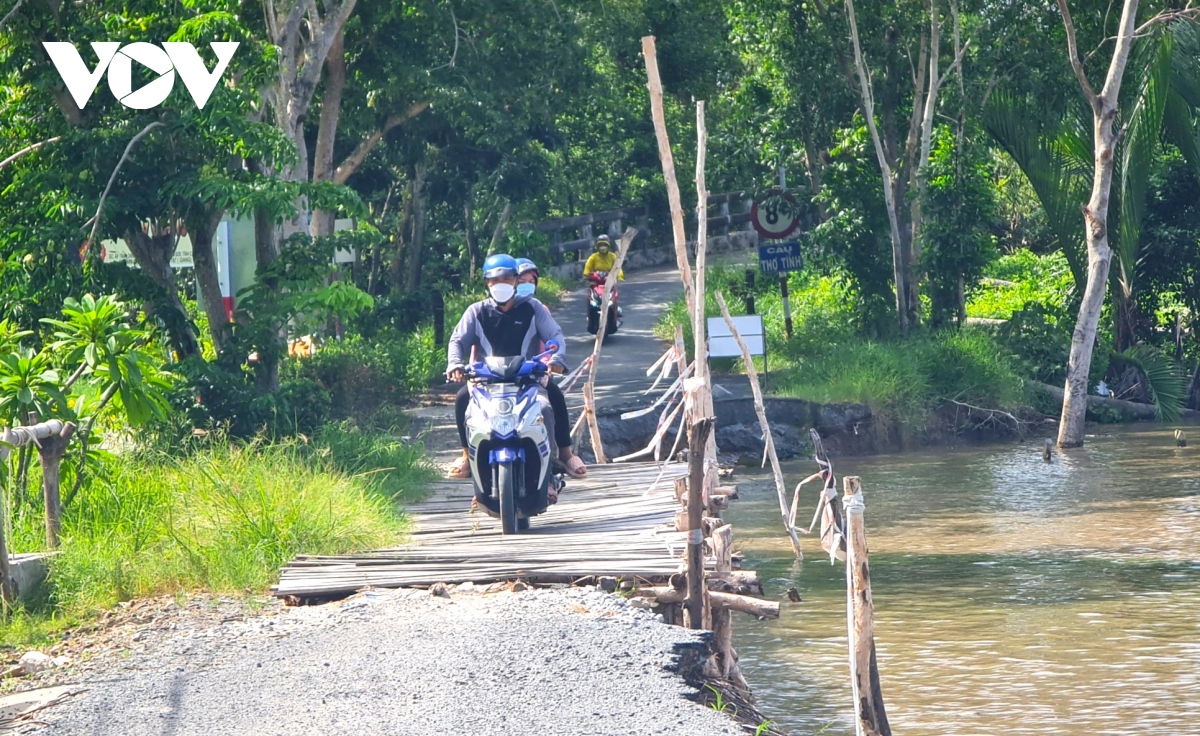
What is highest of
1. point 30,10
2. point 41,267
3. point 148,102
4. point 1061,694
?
point 30,10

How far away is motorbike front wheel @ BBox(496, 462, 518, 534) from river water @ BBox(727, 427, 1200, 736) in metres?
1.82

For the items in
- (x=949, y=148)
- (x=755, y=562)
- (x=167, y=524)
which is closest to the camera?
(x=167, y=524)

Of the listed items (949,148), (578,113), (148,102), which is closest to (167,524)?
(148,102)

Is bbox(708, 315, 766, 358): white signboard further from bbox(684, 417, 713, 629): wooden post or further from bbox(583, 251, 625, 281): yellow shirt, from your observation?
bbox(684, 417, 713, 629): wooden post

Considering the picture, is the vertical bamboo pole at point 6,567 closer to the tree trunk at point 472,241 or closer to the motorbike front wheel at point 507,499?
the motorbike front wheel at point 507,499

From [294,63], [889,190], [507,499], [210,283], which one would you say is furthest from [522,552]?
[889,190]

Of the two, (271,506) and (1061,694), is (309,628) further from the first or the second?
(1061,694)

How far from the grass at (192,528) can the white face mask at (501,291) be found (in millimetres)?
1549

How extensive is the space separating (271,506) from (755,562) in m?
5.25

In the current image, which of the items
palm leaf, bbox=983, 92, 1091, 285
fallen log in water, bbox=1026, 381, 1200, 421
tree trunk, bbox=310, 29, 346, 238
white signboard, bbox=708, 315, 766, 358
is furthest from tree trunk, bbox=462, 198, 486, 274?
fallen log in water, bbox=1026, 381, 1200, 421

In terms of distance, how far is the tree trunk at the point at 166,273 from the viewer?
43.0 ft

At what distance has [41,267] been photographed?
40.2ft

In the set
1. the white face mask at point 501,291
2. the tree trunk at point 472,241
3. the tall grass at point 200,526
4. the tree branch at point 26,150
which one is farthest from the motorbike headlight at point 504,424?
the tree trunk at point 472,241

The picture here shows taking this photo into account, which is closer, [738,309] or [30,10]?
[30,10]
